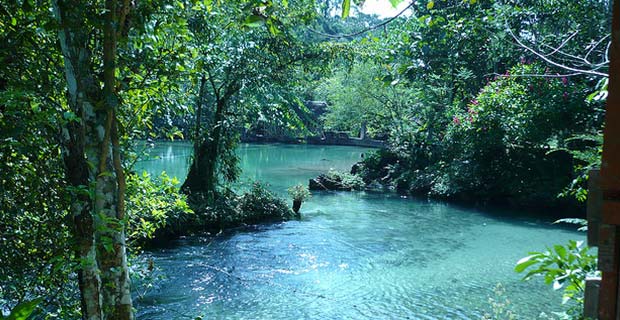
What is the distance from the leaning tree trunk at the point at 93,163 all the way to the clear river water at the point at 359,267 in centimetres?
434

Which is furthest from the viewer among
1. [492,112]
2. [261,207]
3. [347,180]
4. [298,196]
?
[347,180]

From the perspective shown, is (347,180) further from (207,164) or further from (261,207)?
(207,164)

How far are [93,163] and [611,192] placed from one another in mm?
2547

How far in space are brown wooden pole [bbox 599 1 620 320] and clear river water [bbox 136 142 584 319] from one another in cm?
555

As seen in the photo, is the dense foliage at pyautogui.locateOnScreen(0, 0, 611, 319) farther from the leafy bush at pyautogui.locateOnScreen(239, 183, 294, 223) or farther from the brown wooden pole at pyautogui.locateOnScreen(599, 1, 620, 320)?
the brown wooden pole at pyautogui.locateOnScreen(599, 1, 620, 320)

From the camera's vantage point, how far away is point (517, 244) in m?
11.6

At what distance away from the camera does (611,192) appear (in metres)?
1.77

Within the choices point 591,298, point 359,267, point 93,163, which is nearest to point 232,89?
point 359,267

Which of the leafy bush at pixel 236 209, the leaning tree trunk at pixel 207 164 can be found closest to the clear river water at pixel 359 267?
the leafy bush at pixel 236 209

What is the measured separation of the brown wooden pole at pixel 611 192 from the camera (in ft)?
5.69

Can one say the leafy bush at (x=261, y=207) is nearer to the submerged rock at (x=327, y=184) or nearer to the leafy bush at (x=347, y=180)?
the submerged rock at (x=327, y=184)

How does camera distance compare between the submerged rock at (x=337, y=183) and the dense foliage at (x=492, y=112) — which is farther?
the submerged rock at (x=337, y=183)

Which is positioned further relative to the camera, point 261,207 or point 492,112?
point 492,112

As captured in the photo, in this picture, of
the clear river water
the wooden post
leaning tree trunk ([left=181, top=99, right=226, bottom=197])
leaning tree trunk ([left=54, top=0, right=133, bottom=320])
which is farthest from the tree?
the wooden post
